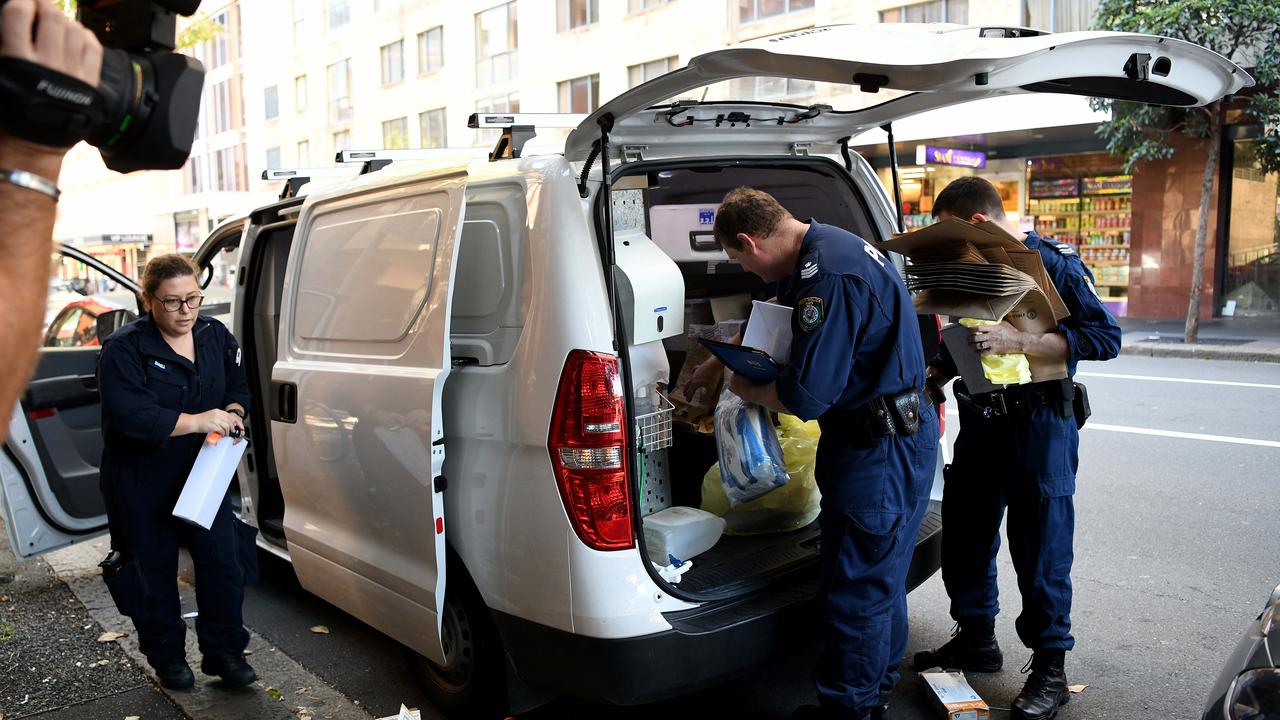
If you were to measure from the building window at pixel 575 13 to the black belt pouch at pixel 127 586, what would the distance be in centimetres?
2461

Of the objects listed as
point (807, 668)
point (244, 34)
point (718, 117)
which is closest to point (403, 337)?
point (718, 117)

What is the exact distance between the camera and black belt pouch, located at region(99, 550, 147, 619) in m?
3.72

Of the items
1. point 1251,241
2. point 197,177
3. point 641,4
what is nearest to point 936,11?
point 1251,241

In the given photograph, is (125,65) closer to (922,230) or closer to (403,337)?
(403,337)

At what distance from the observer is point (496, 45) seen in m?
30.4

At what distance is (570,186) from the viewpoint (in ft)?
9.61

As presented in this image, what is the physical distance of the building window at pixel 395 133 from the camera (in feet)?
112

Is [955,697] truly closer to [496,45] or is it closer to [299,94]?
[496,45]

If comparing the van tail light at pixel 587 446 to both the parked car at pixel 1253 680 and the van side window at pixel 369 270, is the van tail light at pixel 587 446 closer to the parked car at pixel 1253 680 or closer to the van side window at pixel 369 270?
the van side window at pixel 369 270

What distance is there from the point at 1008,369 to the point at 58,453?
14.8 feet

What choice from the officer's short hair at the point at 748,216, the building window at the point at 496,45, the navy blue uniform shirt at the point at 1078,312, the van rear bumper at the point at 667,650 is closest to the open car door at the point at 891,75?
the officer's short hair at the point at 748,216

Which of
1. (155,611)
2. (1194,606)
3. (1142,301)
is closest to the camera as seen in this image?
(155,611)

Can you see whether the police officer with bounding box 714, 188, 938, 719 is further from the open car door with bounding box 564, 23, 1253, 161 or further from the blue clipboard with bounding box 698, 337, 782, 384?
the open car door with bounding box 564, 23, 1253, 161

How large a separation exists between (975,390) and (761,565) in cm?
96
